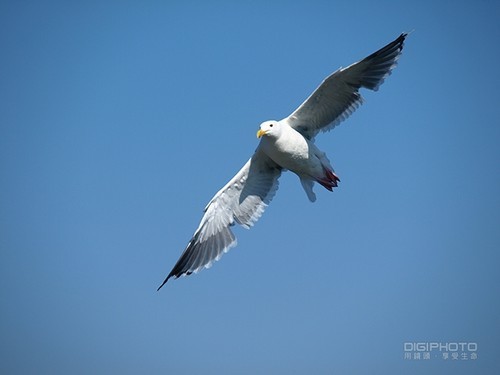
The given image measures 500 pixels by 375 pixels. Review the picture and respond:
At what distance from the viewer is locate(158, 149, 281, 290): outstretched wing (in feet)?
40.2

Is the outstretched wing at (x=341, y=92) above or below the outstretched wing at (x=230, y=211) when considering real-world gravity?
above

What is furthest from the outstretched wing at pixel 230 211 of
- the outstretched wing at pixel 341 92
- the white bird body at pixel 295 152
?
the outstretched wing at pixel 341 92

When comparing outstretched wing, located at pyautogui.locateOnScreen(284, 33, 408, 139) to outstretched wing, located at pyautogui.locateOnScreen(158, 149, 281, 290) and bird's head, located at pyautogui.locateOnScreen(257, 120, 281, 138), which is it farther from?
outstretched wing, located at pyautogui.locateOnScreen(158, 149, 281, 290)

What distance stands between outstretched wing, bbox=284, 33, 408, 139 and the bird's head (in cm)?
44

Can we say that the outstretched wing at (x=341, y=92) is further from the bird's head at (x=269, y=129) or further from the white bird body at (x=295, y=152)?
the bird's head at (x=269, y=129)

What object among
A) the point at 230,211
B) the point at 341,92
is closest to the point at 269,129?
the point at 341,92

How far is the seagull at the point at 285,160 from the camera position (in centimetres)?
1129

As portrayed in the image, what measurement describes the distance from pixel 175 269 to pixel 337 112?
3.92 meters

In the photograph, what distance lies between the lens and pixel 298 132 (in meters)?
11.7

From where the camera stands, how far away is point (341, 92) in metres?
11.5

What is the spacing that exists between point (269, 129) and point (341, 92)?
138 centimetres

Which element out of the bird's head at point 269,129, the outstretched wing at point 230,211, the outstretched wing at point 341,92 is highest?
the outstretched wing at point 341,92

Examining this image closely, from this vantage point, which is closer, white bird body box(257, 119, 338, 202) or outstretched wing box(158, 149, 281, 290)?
white bird body box(257, 119, 338, 202)

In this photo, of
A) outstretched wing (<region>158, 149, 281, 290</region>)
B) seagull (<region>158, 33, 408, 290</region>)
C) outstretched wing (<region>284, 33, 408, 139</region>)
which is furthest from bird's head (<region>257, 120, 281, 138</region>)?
outstretched wing (<region>158, 149, 281, 290</region>)
